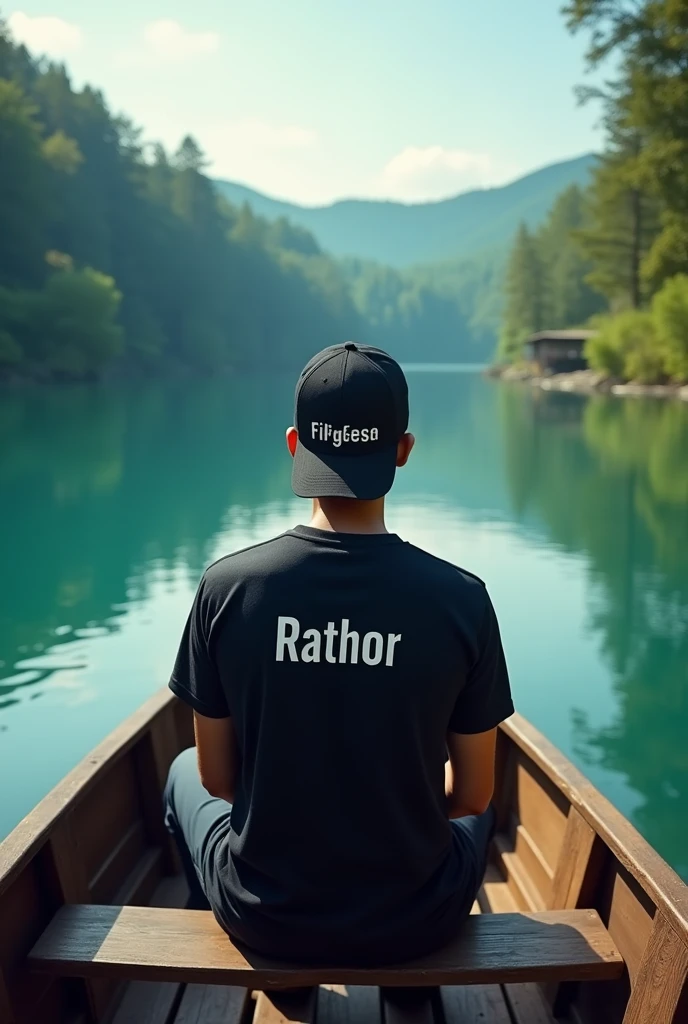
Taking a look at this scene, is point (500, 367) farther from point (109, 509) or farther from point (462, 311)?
point (462, 311)

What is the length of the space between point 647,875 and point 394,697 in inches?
29.8

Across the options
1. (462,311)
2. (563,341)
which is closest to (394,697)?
(563,341)

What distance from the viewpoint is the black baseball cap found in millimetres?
1829

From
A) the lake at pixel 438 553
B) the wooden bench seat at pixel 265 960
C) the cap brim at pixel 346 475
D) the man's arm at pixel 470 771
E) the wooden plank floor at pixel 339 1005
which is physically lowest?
the lake at pixel 438 553

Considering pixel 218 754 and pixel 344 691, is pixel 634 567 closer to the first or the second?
pixel 218 754

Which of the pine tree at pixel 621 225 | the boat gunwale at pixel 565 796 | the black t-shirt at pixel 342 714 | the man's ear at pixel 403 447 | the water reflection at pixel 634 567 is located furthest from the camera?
the pine tree at pixel 621 225

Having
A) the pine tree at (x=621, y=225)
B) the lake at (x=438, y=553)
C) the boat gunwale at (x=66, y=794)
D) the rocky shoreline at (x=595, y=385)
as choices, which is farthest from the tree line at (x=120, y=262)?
the boat gunwale at (x=66, y=794)

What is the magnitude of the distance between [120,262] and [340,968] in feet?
223

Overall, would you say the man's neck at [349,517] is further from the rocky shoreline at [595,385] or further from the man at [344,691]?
the rocky shoreline at [595,385]

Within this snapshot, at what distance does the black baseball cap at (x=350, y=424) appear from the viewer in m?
1.83

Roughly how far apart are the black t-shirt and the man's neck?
0.04m

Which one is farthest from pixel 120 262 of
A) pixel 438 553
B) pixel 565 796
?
pixel 565 796

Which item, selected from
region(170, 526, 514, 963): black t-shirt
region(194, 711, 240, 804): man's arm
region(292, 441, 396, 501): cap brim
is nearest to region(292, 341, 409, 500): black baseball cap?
region(292, 441, 396, 501): cap brim

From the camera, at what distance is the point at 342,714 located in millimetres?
1825
